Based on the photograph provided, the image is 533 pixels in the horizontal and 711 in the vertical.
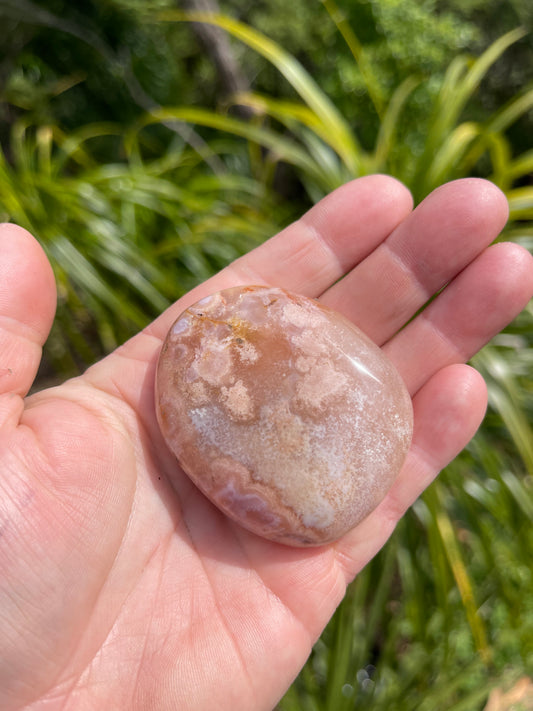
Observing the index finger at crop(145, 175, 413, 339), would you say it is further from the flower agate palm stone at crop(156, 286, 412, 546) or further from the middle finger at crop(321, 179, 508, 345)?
the flower agate palm stone at crop(156, 286, 412, 546)

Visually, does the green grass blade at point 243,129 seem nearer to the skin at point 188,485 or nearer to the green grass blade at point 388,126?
the green grass blade at point 388,126

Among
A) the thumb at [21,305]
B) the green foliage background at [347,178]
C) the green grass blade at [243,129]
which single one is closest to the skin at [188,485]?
the thumb at [21,305]

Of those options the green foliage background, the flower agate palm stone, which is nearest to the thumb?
the flower agate palm stone

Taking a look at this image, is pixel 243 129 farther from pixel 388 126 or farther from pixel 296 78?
pixel 388 126

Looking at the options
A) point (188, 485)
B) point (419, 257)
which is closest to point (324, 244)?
point (419, 257)

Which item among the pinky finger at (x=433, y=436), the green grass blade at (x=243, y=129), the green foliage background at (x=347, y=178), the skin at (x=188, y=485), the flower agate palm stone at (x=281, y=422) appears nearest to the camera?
the skin at (x=188, y=485)

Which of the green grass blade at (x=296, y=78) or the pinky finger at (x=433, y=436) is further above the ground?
the green grass blade at (x=296, y=78)
